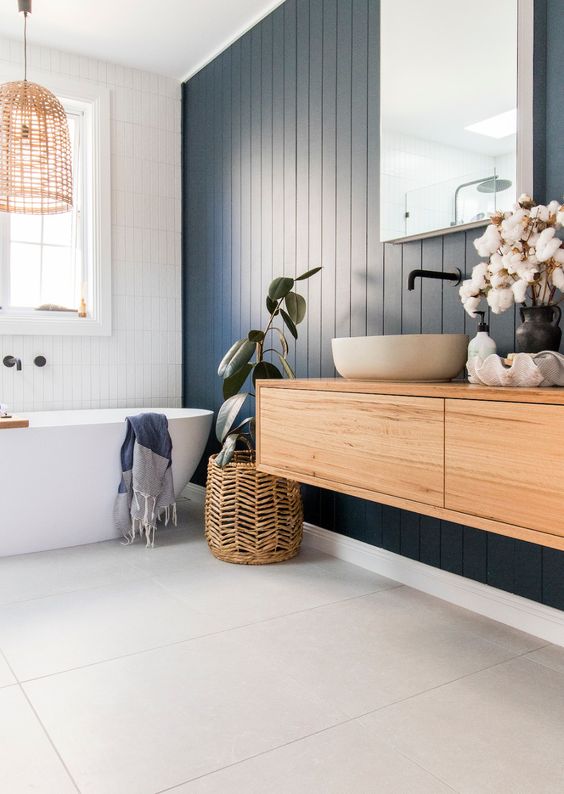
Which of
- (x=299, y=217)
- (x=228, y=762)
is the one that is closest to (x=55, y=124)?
(x=299, y=217)

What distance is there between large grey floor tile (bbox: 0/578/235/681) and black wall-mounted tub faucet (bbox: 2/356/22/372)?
1.66 m

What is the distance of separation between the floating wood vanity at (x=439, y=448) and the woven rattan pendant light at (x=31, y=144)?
159 cm

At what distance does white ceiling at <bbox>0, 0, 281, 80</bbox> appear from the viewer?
3.28 m

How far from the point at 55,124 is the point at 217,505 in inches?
74.1

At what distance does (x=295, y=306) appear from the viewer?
9.02 ft

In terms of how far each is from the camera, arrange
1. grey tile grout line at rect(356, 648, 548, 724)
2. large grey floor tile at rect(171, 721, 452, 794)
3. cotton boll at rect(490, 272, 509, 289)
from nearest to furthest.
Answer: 1. large grey floor tile at rect(171, 721, 452, 794)
2. grey tile grout line at rect(356, 648, 548, 724)
3. cotton boll at rect(490, 272, 509, 289)

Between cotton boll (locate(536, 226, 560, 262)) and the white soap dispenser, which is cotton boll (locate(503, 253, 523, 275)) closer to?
cotton boll (locate(536, 226, 560, 262))

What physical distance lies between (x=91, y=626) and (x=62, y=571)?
0.64 m

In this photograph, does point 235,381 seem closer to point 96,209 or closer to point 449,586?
point 449,586

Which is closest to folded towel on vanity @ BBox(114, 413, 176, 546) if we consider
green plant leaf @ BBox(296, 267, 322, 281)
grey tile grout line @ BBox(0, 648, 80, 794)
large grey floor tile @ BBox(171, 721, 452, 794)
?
green plant leaf @ BBox(296, 267, 322, 281)

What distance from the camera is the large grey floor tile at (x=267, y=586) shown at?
2260 mm

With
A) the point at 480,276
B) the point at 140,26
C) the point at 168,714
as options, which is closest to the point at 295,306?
the point at 480,276

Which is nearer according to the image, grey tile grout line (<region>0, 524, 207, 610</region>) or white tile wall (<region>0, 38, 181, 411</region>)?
grey tile grout line (<region>0, 524, 207, 610</region>)

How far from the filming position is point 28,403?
3680 mm
